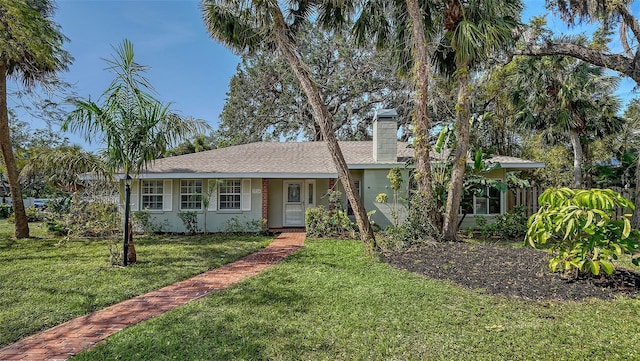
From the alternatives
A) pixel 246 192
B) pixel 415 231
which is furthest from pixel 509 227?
pixel 246 192

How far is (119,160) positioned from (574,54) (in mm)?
13547

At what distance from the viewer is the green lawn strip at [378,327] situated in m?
3.61

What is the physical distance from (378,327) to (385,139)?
9823mm

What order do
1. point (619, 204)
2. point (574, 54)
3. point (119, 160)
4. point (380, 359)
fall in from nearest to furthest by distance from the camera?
point (380, 359)
point (619, 204)
point (119, 160)
point (574, 54)

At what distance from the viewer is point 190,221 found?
12.9 meters

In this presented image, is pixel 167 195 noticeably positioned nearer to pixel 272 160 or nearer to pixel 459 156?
pixel 272 160

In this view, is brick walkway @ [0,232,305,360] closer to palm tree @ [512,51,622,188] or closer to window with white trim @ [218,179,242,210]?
window with white trim @ [218,179,242,210]

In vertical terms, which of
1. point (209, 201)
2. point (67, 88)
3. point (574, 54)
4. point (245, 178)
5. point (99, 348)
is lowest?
point (99, 348)

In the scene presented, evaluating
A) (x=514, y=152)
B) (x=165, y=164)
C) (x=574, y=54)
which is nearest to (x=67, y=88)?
(x=165, y=164)

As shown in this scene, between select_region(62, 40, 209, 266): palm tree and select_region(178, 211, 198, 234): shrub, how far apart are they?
5.11 meters

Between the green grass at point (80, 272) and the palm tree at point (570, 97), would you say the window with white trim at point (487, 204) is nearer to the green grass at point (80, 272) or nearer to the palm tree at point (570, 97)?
the palm tree at point (570, 97)

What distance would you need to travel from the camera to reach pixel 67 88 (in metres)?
7.96

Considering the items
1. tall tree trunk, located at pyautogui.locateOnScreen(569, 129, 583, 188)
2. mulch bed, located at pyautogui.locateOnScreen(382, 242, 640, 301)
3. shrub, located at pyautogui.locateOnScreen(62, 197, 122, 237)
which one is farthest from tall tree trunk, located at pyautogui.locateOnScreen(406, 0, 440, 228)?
tall tree trunk, located at pyautogui.locateOnScreen(569, 129, 583, 188)

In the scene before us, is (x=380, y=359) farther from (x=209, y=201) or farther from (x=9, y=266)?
(x=209, y=201)
